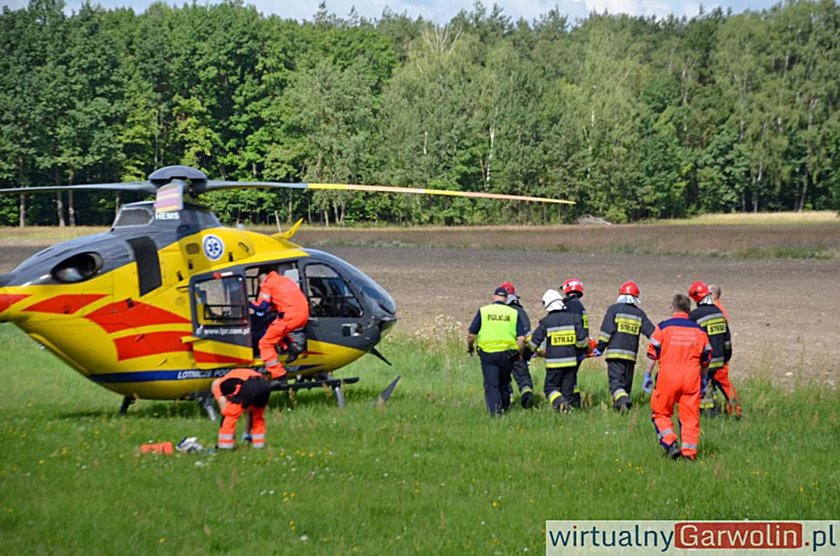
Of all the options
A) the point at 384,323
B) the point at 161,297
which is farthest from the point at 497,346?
the point at 161,297

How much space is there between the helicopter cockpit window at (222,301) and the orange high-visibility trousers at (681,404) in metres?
5.79

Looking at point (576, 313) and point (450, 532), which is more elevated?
point (576, 313)

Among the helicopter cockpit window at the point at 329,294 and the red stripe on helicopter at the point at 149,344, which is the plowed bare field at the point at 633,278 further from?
the red stripe on helicopter at the point at 149,344

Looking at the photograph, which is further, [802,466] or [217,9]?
[217,9]

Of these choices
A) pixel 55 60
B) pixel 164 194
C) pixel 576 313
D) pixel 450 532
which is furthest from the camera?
pixel 55 60

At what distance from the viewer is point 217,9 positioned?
317 feet

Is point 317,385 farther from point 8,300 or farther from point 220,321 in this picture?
point 8,300

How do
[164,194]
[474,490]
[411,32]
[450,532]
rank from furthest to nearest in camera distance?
[411,32] < [164,194] < [474,490] < [450,532]

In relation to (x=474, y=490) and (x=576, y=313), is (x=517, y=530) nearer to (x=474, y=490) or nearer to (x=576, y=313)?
(x=474, y=490)

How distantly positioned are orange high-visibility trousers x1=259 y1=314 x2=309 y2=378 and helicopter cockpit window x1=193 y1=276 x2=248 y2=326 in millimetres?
646

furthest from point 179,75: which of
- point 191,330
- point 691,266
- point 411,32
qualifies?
point 191,330

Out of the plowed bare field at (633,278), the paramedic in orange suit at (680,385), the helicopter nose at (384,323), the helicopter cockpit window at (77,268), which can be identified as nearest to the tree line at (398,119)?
the plowed bare field at (633,278)

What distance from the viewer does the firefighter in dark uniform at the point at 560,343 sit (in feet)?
49.5

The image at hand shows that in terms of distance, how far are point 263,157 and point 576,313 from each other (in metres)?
76.7
